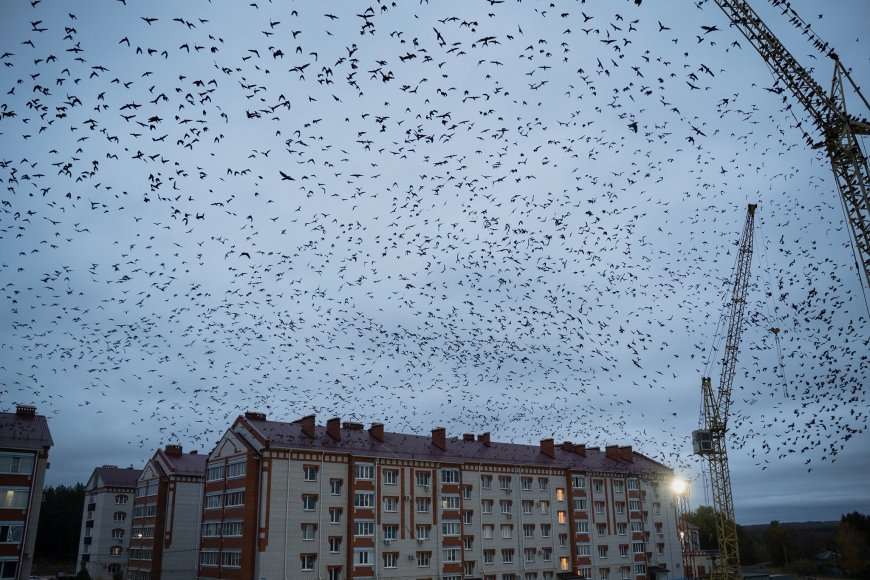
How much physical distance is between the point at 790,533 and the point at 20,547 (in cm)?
15199

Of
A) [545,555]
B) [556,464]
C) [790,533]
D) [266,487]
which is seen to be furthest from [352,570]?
[790,533]

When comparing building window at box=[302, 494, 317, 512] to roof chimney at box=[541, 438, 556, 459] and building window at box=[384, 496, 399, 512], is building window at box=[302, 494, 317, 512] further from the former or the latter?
roof chimney at box=[541, 438, 556, 459]

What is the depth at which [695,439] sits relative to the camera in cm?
7906

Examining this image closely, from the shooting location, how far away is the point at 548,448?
86.6m

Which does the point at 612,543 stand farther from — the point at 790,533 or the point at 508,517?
the point at 790,533

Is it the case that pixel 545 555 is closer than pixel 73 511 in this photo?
Yes

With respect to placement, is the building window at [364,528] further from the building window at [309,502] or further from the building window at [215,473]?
the building window at [215,473]

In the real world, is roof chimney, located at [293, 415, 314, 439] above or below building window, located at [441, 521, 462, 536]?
above

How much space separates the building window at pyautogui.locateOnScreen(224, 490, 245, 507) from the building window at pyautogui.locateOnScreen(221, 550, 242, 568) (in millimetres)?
4254

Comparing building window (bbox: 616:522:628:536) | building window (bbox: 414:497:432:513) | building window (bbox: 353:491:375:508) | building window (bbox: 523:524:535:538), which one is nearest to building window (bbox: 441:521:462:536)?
building window (bbox: 414:497:432:513)

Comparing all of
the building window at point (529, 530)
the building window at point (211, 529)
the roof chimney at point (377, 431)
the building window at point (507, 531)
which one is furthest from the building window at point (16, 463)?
the building window at point (529, 530)

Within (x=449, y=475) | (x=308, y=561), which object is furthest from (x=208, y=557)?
(x=449, y=475)

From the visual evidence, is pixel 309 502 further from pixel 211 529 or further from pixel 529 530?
pixel 529 530

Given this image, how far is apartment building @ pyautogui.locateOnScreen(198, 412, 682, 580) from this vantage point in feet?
195
